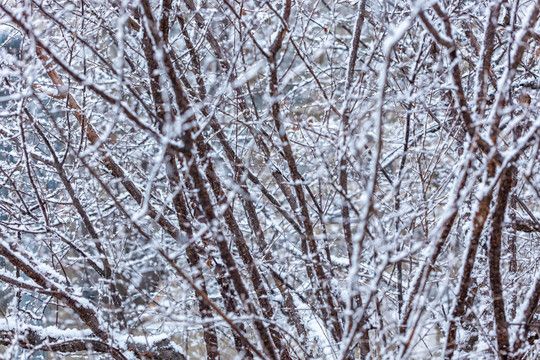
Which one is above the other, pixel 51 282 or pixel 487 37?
pixel 487 37

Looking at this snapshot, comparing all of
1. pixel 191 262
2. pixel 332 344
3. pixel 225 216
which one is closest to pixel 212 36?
pixel 225 216

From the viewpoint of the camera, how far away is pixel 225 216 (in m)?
3.05

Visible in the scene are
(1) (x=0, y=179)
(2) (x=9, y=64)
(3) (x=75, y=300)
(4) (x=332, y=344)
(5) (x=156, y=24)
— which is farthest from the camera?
(1) (x=0, y=179)

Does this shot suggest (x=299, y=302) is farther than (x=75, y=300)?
Yes

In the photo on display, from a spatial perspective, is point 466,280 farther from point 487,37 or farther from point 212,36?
point 212,36

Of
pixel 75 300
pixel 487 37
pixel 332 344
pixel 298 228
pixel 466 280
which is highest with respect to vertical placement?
pixel 487 37

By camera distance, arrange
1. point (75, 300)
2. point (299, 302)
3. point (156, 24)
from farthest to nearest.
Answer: point (299, 302)
point (75, 300)
point (156, 24)

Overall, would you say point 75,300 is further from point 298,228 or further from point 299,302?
point 299,302

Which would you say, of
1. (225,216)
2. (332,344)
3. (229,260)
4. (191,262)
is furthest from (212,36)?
(332,344)

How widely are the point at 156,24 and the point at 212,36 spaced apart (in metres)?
1.44

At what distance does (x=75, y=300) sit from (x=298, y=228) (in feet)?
4.57

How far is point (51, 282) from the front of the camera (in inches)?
109

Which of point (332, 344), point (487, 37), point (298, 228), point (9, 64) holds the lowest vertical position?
point (332, 344)

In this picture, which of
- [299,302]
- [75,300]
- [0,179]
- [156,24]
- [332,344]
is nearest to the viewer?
[156,24]
